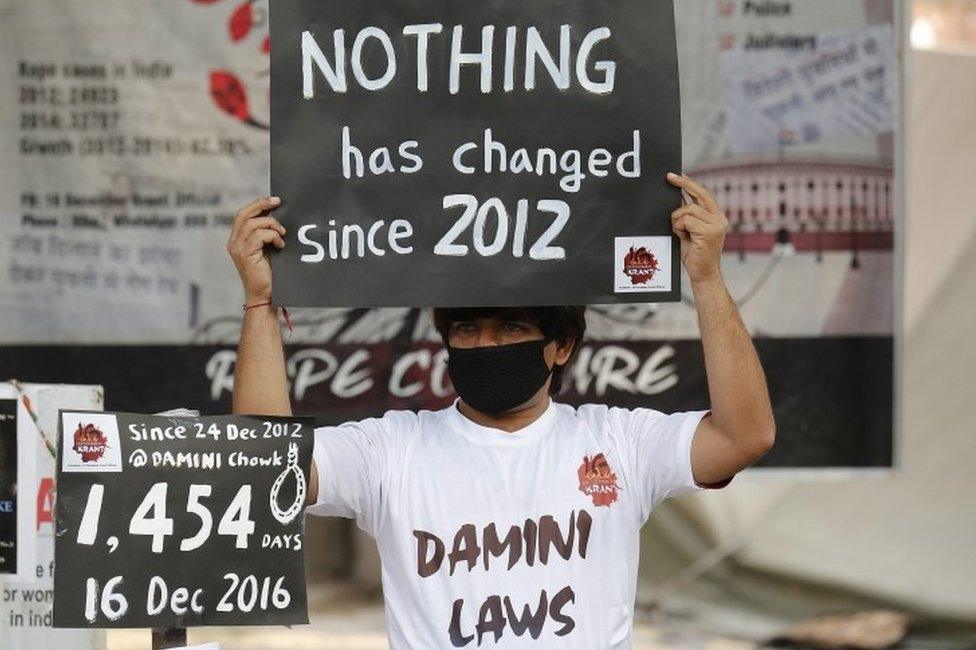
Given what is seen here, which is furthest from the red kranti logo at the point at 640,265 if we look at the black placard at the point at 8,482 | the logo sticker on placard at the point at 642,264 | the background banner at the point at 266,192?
the background banner at the point at 266,192

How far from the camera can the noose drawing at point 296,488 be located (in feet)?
11.1

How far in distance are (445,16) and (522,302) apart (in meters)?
0.63

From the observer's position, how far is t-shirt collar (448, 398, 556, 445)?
11.2 ft

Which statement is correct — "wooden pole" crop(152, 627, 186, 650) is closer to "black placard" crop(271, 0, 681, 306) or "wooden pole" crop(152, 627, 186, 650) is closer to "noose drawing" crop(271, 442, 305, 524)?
"noose drawing" crop(271, 442, 305, 524)

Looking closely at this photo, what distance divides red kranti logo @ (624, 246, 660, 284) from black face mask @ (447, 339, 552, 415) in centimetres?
27

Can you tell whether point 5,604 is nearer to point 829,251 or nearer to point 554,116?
point 554,116

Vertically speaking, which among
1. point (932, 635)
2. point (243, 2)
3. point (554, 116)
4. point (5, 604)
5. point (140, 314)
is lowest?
point (932, 635)

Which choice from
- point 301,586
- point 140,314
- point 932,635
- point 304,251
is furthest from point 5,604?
point 932,635

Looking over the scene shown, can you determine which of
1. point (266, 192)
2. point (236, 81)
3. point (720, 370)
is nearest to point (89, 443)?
point (720, 370)

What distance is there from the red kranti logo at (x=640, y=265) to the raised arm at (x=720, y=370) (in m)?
0.07

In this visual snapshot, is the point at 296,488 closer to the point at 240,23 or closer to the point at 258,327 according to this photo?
the point at 258,327

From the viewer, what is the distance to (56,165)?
6031 mm

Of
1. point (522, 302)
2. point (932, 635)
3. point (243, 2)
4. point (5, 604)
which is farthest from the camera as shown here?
point (932, 635)

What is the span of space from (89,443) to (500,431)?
824 millimetres
